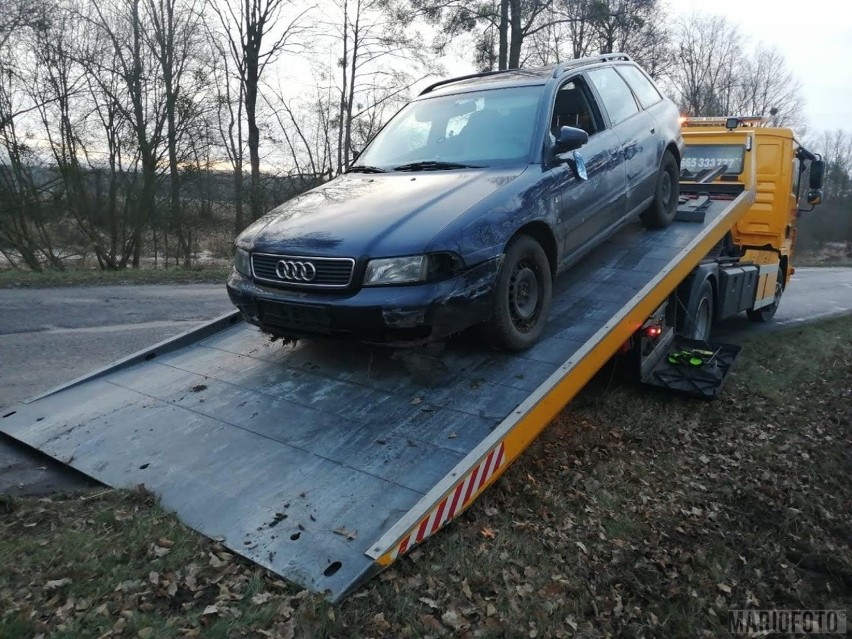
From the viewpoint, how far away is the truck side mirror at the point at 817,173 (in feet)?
32.6

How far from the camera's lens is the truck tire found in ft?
21.3

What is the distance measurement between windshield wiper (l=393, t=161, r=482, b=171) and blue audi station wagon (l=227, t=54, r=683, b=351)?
0.01m

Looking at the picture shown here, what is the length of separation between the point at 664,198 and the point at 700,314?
1.43 metres

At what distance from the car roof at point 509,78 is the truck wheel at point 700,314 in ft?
8.31

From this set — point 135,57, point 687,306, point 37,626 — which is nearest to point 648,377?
point 687,306

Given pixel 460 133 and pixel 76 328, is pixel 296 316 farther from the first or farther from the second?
pixel 76 328

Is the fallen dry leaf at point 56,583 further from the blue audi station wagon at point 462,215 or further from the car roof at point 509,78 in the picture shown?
the car roof at point 509,78

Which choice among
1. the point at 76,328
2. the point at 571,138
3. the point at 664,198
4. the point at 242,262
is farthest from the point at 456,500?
the point at 76,328

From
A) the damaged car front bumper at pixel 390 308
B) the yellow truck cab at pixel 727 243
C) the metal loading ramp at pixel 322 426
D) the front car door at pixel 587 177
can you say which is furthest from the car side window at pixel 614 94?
Result: the damaged car front bumper at pixel 390 308

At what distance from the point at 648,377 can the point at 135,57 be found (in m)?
18.3

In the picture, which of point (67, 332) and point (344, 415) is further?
point (67, 332)

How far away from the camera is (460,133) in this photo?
500cm

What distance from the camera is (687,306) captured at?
646 centimetres

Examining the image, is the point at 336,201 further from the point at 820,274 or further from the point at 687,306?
the point at 820,274
